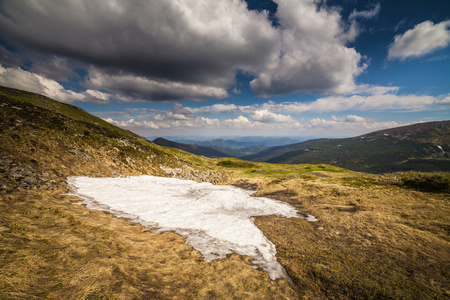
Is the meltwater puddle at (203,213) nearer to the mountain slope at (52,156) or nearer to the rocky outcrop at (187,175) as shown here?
the mountain slope at (52,156)

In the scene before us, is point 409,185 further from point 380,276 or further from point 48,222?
point 48,222

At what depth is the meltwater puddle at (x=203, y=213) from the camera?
13484 millimetres

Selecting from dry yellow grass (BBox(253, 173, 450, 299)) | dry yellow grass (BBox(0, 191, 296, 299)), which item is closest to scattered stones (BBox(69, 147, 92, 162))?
dry yellow grass (BBox(0, 191, 296, 299))

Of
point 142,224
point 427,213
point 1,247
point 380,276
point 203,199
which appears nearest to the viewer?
point 1,247

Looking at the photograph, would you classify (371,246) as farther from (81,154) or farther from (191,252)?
(81,154)

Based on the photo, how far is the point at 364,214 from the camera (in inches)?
771

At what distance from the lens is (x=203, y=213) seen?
66.7 feet

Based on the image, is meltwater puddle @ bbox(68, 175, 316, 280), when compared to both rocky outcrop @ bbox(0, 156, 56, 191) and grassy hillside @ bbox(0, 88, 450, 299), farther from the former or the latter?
rocky outcrop @ bbox(0, 156, 56, 191)

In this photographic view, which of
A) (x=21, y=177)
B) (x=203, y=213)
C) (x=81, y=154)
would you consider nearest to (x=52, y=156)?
(x=81, y=154)

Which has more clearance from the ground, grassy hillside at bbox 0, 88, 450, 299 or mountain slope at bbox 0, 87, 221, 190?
mountain slope at bbox 0, 87, 221, 190

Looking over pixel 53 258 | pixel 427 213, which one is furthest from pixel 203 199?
pixel 427 213

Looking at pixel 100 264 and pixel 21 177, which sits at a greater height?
pixel 21 177

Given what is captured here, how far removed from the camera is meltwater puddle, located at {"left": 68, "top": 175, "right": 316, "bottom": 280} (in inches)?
531

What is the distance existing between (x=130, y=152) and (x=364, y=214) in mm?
49961
